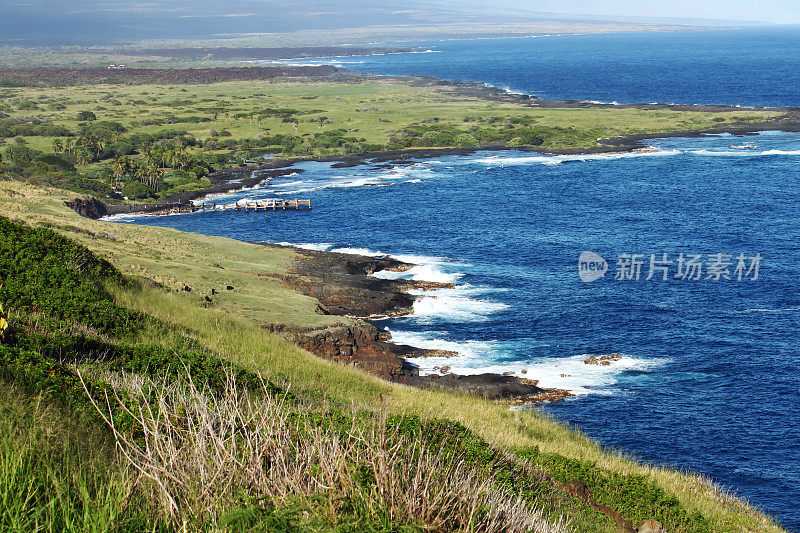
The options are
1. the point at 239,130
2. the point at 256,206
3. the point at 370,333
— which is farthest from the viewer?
the point at 239,130

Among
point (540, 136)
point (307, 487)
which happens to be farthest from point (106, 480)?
point (540, 136)

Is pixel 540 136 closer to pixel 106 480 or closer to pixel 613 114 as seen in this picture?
pixel 613 114

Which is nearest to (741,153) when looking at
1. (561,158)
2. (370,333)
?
(561,158)

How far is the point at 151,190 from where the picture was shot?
90.4 meters

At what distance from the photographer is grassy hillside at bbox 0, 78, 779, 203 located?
98.6 metres

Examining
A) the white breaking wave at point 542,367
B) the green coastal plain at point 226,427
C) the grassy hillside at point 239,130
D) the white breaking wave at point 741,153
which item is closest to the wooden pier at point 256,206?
the grassy hillside at point 239,130

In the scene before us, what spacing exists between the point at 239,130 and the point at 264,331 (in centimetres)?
10597

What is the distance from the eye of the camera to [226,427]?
30.0 ft

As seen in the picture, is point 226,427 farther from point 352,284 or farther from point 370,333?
point 352,284

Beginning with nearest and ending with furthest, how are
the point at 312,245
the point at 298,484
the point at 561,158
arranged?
the point at 298,484 < the point at 312,245 < the point at 561,158

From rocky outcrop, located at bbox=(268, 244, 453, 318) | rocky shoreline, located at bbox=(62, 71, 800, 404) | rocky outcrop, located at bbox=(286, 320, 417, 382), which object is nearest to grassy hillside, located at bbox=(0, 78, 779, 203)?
rocky shoreline, located at bbox=(62, 71, 800, 404)

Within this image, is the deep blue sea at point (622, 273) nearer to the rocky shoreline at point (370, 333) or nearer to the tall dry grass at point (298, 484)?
the rocky shoreline at point (370, 333)

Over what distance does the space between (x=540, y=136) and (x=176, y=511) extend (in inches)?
4533

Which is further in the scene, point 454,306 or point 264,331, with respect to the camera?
point 454,306
